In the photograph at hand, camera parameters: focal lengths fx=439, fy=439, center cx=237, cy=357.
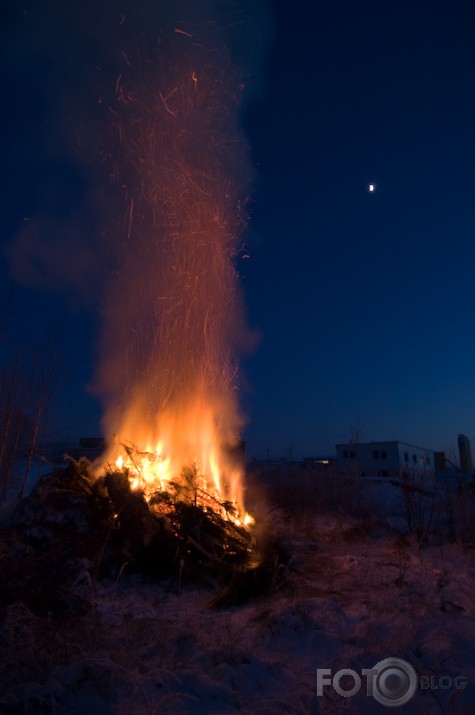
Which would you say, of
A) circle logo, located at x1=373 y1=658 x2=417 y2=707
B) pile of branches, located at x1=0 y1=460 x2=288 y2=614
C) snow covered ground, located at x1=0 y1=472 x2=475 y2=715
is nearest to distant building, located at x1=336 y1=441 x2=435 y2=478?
pile of branches, located at x1=0 y1=460 x2=288 y2=614

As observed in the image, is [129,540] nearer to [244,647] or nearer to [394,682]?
[244,647]

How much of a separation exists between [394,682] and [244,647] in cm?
153

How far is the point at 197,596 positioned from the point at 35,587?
2.51 m

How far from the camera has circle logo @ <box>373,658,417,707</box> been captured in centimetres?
352

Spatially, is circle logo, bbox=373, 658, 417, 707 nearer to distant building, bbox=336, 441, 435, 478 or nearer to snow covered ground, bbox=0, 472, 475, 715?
snow covered ground, bbox=0, 472, 475, 715

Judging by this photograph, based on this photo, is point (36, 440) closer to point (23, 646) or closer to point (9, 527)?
point (9, 527)

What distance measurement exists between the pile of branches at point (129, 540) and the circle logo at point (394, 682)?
2751 mm

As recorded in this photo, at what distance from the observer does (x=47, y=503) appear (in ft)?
28.4

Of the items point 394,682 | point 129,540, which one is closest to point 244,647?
point 394,682

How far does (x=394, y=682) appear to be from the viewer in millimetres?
3730

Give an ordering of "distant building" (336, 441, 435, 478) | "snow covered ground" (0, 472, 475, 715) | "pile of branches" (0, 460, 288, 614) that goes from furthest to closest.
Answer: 1. "distant building" (336, 441, 435, 478)
2. "pile of branches" (0, 460, 288, 614)
3. "snow covered ground" (0, 472, 475, 715)

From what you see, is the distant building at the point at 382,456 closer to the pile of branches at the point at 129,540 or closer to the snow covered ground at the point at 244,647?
the pile of branches at the point at 129,540

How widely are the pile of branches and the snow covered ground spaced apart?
37cm

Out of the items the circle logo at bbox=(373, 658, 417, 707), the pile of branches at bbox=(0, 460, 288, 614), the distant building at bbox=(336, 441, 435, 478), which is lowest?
the circle logo at bbox=(373, 658, 417, 707)
